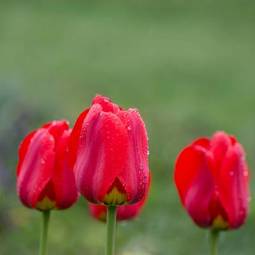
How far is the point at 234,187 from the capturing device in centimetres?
230

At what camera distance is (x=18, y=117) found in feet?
20.9

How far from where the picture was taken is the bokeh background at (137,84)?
5.08 m

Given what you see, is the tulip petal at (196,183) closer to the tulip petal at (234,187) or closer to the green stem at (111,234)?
the tulip petal at (234,187)

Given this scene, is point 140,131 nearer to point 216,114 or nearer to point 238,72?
A: point 216,114

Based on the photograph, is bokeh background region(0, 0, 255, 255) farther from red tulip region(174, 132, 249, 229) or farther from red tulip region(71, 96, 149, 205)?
red tulip region(71, 96, 149, 205)

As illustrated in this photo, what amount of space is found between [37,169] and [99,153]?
0.66ft

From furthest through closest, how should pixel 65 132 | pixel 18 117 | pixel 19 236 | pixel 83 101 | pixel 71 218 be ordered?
pixel 83 101
pixel 18 117
pixel 71 218
pixel 19 236
pixel 65 132

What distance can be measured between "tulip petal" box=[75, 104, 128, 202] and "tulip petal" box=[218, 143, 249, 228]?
0.94 feet

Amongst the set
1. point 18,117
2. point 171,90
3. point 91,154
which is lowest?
point 91,154

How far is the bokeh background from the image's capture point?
5.08 meters

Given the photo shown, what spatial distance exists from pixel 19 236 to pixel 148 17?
47.9ft

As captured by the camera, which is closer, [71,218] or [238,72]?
[71,218]

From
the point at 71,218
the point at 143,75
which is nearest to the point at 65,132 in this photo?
the point at 71,218

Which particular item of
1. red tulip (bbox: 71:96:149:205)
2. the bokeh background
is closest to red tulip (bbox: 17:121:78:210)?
red tulip (bbox: 71:96:149:205)
